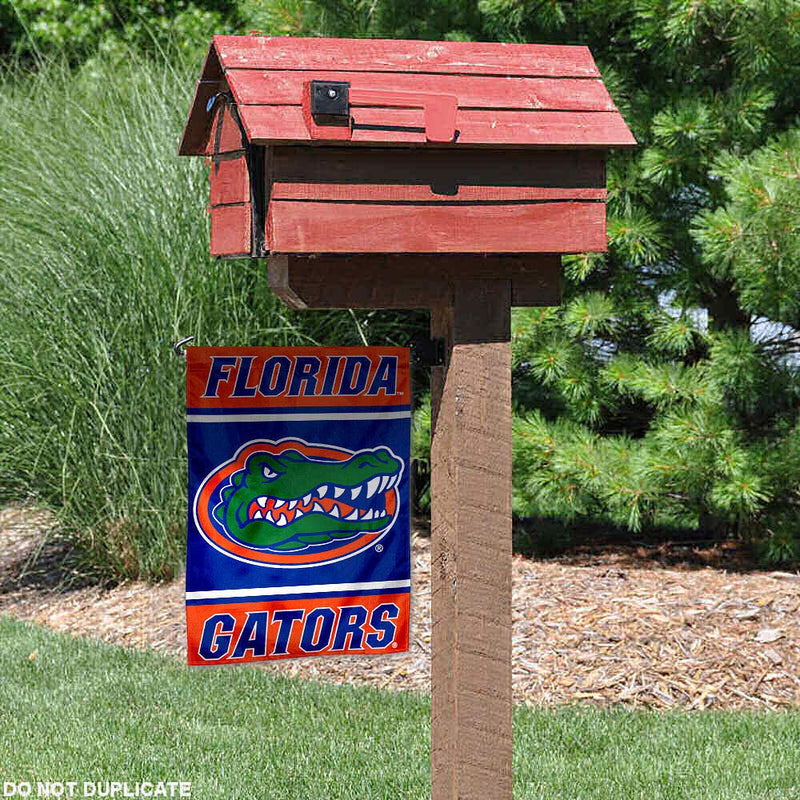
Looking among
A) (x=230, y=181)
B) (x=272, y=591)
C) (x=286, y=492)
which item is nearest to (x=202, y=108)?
(x=230, y=181)

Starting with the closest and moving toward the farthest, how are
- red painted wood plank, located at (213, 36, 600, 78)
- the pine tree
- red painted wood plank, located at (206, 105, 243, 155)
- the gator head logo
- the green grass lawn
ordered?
1. red painted wood plank, located at (213, 36, 600, 78)
2. red painted wood plank, located at (206, 105, 243, 155)
3. the gator head logo
4. the green grass lawn
5. the pine tree

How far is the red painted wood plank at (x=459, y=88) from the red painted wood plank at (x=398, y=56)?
2 cm

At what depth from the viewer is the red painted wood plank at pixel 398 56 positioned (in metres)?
2.22

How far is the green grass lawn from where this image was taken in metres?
3.43

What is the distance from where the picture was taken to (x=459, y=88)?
226 centimetres

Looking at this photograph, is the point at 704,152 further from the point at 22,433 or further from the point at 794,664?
the point at 22,433

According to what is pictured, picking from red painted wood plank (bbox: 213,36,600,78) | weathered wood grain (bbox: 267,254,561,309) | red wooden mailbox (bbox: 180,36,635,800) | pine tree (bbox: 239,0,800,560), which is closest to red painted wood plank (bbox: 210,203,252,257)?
red wooden mailbox (bbox: 180,36,635,800)

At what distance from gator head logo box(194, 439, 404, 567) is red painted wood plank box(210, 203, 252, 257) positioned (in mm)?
451

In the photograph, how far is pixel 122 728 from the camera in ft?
12.9

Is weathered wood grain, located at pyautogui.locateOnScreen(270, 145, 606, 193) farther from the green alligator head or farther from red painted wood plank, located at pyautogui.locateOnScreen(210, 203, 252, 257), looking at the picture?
the green alligator head

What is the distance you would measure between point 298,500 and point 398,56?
1.02m

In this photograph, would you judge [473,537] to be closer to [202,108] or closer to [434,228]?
[434,228]

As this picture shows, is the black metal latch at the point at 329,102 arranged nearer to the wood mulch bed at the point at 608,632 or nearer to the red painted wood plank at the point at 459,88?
the red painted wood plank at the point at 459,88

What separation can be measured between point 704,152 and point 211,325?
8.57 ft
